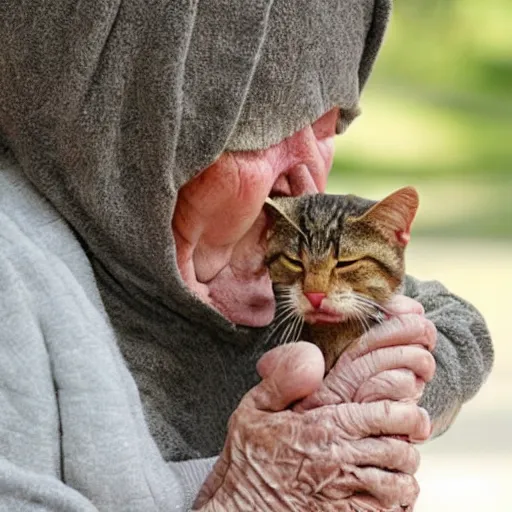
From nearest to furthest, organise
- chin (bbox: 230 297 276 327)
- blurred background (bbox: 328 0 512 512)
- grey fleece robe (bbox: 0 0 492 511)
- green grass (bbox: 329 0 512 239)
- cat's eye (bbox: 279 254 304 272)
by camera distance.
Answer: grey fleece robe (bbox: 0 0 492 511) < cat's eye (bbox: 279 254 304 272) < chin (bbox: 230 297 276 327) < blurred background (bbox: 328 0 512 512) < green grass (bbox: 329 0 512 239)

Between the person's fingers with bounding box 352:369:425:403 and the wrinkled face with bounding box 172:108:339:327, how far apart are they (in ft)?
0.64

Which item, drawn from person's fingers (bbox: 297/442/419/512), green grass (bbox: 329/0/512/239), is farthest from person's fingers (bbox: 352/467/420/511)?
green grass (bbox: 329/0/512/239)

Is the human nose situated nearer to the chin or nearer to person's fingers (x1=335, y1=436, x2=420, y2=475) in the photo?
the chin

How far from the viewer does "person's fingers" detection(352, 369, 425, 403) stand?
1.16m

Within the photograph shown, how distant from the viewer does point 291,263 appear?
4.00 feet

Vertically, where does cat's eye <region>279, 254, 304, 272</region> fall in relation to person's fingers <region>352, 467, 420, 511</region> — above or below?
above

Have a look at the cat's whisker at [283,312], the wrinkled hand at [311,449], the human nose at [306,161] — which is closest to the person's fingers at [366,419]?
the wrinkled hand at [311,449]

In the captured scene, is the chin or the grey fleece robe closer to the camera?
the grey fleece robe

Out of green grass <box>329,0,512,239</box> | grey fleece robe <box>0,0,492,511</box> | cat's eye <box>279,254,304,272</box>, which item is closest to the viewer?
grey fleece robe <box>0,0,492,511</box>

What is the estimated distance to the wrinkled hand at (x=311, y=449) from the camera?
3.73 feet

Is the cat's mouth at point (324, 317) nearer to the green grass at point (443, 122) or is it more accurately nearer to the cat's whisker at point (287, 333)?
the cat's whisker at point (287, 333)

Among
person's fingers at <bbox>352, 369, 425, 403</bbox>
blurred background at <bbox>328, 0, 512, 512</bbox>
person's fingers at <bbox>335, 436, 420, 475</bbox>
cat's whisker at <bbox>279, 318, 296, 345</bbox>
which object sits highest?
person's fingers at <bbox>352, 369, 425, 403</bbox>

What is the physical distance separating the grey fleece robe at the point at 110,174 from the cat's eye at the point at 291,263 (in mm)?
102

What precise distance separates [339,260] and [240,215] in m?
0.12
